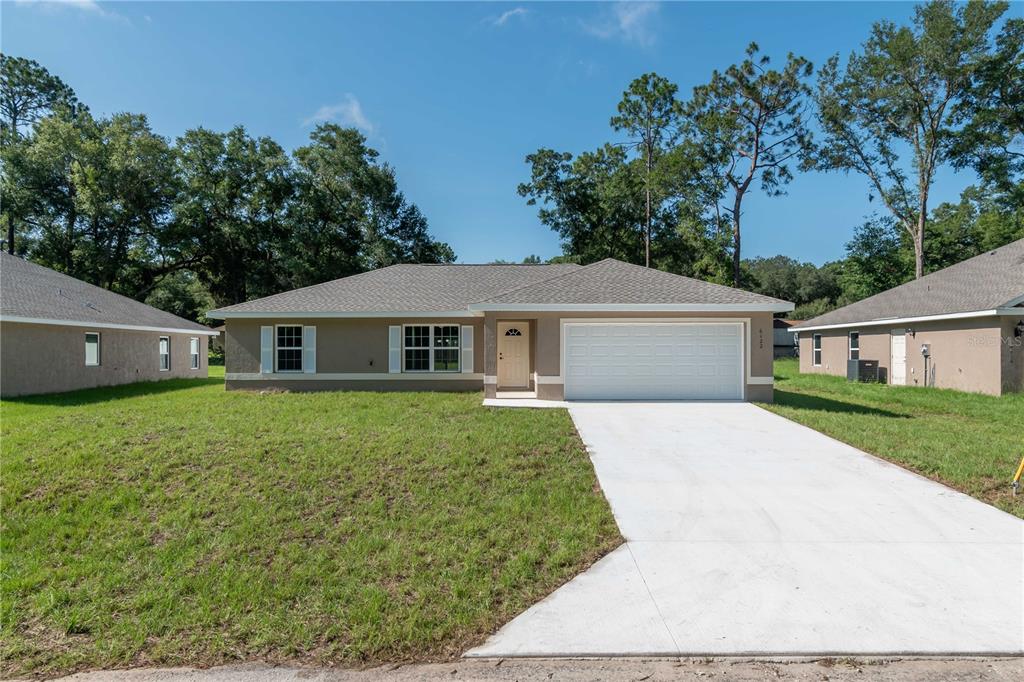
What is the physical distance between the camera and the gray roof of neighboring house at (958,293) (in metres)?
15.1

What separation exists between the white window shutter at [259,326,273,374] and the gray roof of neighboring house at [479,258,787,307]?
724 centimetres

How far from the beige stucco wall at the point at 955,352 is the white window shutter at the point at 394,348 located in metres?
17.6

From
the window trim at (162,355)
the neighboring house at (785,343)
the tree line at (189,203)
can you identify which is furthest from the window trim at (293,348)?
the neighboring house at (785,343)

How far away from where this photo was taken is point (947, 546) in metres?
4.75

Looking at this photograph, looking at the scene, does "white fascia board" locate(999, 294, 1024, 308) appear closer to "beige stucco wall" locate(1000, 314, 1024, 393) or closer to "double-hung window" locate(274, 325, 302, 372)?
"beige stucco wall" locate(1000, 314, 1024, 393)

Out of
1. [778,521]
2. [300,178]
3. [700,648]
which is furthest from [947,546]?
[300,178]

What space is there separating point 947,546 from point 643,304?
26.8ft

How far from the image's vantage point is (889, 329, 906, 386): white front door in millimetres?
18172

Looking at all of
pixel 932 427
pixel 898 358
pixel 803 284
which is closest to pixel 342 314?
pixel 932 427

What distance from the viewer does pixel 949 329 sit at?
1614 centimetres

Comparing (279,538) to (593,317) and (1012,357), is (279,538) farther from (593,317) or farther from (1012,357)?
(1012,357)

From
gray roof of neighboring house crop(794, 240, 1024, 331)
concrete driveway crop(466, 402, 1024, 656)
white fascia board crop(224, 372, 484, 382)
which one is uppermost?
gray roof of neighboring house crop(794, 240, 1024, 331)

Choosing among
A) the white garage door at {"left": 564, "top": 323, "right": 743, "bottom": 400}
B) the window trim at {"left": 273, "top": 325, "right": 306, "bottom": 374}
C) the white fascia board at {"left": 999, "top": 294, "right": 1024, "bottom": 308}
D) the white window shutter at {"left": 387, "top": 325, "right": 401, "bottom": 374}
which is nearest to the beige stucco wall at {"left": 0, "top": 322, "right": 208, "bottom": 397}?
the window trim at {"left": 273, "top": 325, "right": 306, "bottom": 374}

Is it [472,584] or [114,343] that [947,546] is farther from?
[114,343]
